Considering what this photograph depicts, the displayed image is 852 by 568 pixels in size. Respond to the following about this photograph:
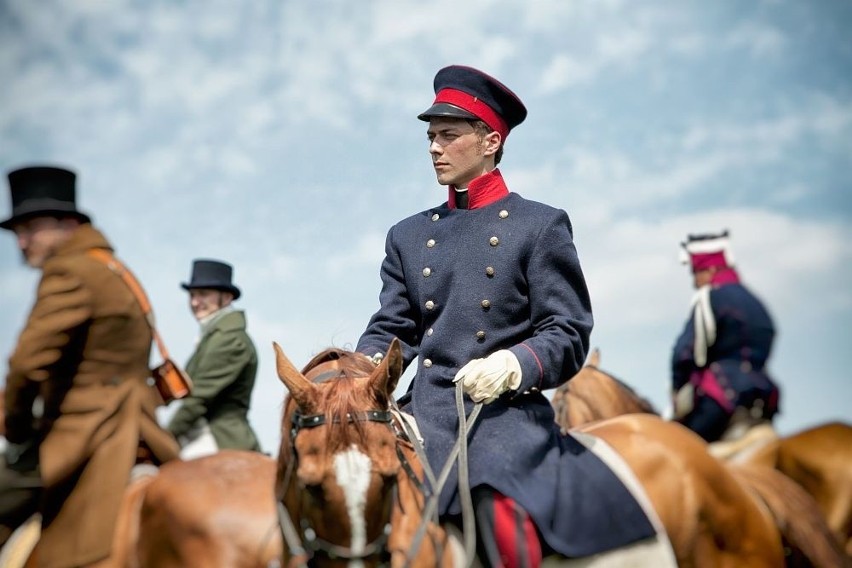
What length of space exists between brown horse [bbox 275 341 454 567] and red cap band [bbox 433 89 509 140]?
133 cm

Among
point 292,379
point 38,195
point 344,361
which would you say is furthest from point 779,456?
point 38,195

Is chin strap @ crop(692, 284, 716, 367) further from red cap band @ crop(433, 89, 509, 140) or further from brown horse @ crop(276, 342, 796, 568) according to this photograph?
red cap band @ crop(433, 89, 509, 140)

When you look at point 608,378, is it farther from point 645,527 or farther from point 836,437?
point 645,527

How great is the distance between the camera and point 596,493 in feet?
13.0

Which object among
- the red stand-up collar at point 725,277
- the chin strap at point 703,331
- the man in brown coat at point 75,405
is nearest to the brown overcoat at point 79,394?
the man in brown coat at point 75,405

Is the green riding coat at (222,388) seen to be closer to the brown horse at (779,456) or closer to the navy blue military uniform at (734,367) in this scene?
the brown horse at (779,456)

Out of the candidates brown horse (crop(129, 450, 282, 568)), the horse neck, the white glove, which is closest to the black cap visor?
the white glove

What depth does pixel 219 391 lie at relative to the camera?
7.91 meters

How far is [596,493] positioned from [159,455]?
213cm

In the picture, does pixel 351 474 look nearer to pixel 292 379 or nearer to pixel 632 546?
pixel 292 379

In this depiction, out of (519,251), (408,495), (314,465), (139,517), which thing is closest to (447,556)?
(408,495)

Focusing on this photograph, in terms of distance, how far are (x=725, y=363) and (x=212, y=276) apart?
4437mm

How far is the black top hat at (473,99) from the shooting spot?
429cm

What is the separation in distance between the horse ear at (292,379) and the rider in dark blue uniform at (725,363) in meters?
5.04
